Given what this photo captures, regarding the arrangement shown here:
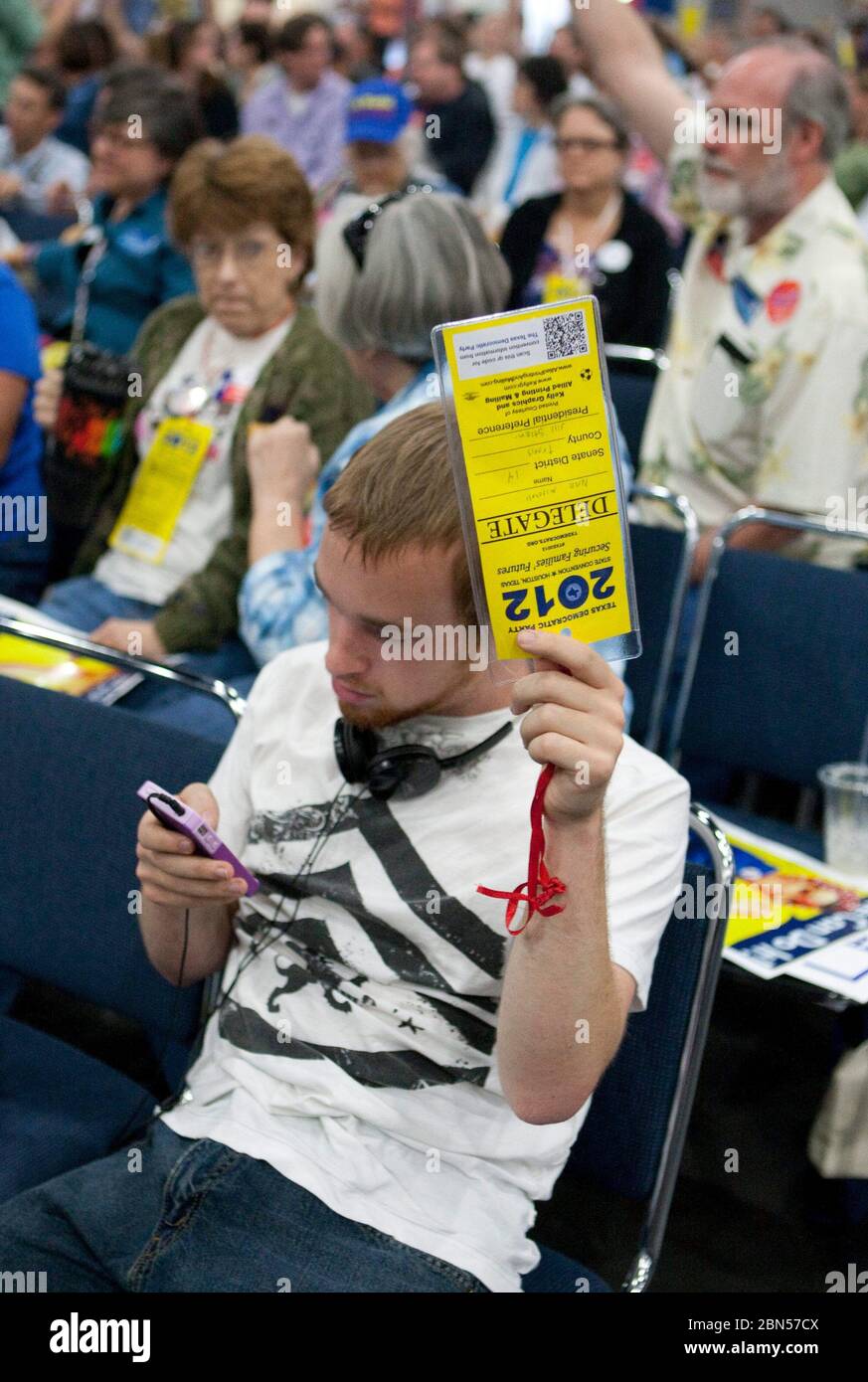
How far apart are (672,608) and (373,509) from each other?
1.57m

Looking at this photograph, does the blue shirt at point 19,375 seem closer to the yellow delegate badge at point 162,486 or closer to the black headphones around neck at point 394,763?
the yellow delegate badge at point 162,486

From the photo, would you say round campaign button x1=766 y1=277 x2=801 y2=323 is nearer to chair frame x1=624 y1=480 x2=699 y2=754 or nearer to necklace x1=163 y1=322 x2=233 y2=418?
chair frame x1=624 y1=480 x2=699 y2=754

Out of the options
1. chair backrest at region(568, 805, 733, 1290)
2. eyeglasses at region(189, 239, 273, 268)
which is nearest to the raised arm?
eyeglasses at region(189, 239, 273, 268)

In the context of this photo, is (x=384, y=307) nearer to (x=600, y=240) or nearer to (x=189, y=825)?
(x=189, y=825)

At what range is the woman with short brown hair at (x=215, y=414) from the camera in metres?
2.81

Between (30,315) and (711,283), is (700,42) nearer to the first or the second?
(711,283)

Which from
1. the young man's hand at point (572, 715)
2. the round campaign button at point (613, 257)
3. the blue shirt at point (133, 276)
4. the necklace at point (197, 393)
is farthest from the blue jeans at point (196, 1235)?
the round campaign button at point (613, 257)

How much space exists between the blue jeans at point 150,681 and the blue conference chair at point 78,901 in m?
0.52

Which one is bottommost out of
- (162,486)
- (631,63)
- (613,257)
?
(162,486)

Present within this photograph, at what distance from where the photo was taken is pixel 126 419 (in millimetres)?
3039

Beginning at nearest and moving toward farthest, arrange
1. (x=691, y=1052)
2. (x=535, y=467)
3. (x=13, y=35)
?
(x=535, y=467)
(x=691, y=1052)
(x=13, y=35)

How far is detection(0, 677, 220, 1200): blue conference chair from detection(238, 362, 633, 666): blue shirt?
0.56 meters

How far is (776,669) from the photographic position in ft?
8.63

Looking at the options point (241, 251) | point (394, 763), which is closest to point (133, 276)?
point (241, 251)
